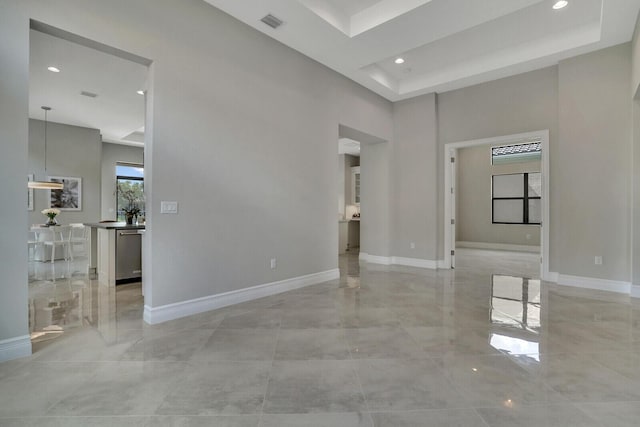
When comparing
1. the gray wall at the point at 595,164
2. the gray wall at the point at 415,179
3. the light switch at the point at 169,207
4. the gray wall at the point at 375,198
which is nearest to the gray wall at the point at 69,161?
the light switch at the point at 169,207

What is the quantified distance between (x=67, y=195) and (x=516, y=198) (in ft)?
39.5

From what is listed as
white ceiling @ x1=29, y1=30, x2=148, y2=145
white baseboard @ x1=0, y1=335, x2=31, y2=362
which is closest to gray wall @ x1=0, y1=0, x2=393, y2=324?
white baseboard @ x1=0, y1=335, x2=31, y2=362

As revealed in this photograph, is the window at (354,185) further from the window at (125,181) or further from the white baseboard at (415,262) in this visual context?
the window at (125,181)

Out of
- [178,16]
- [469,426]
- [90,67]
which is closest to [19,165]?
[178,16]

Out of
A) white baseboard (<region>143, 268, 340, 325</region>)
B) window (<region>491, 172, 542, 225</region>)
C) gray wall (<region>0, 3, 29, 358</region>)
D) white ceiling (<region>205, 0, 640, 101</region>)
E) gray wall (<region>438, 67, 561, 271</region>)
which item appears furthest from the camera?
window (<region>491, 172, 542, 225</region>)

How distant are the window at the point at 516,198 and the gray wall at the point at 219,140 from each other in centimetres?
675

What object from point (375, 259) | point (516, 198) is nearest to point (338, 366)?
point (375, 259)

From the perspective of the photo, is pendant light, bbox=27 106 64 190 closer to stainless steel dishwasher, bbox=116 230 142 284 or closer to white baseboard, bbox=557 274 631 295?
stainless steel dishwasher, bbox=116 230 142 284

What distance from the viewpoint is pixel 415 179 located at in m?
6.28

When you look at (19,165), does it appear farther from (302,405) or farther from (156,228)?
(302,405)

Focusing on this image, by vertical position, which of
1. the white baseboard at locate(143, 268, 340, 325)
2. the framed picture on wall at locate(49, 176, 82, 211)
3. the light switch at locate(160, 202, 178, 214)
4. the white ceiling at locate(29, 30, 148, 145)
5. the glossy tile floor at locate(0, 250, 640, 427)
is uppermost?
the white ceiling at locate(29, 30, 148, 145)

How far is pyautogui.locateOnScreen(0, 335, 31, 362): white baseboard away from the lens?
7.36ft

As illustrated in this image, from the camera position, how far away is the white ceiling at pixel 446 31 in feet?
11.3

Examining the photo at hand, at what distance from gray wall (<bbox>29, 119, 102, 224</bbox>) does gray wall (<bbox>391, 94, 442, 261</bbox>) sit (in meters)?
7.53
